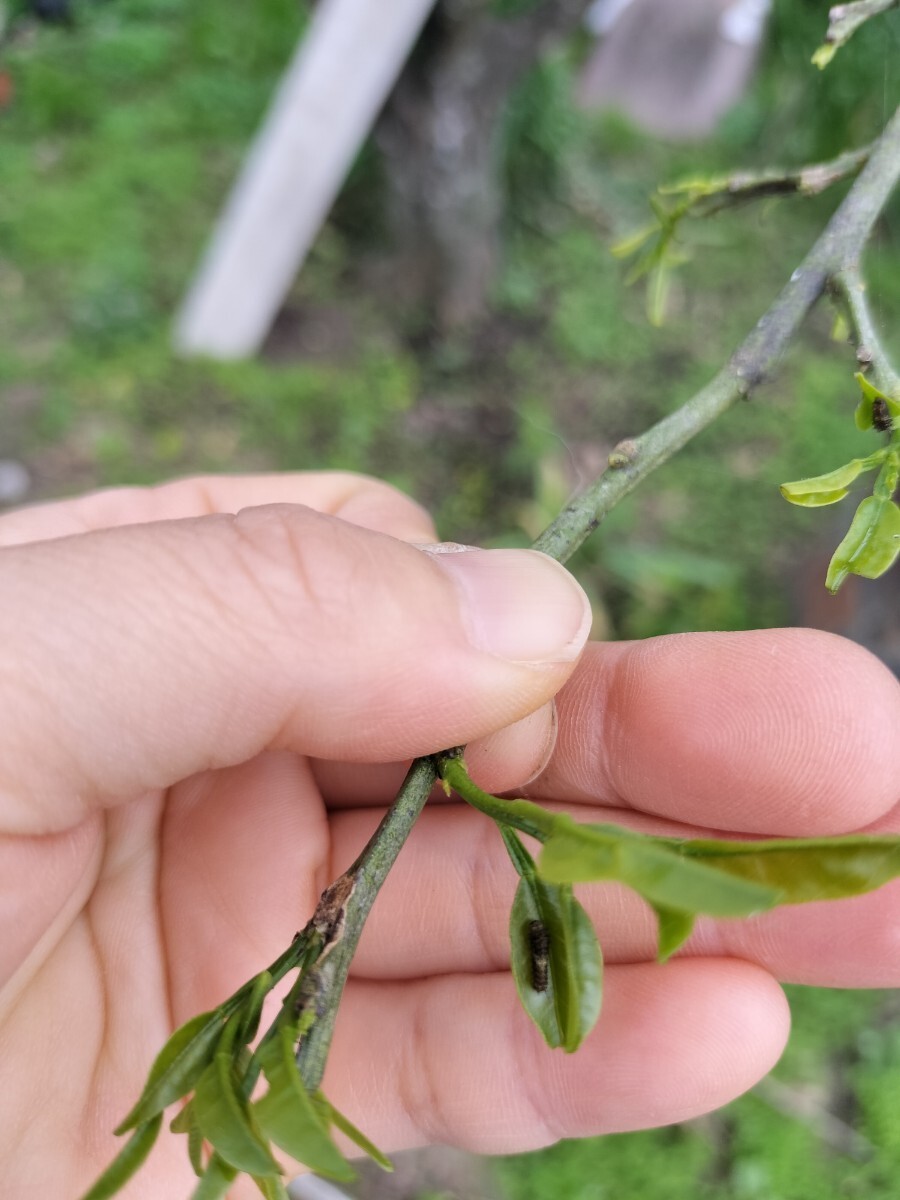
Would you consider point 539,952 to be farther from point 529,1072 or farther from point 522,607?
point 529,1072

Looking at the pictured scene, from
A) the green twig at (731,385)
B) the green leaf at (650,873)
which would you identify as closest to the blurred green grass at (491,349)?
the green twig at (731,385)

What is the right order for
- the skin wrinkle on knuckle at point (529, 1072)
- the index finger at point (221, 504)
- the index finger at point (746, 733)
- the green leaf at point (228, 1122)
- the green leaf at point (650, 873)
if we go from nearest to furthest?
the green leaf at point (650, 873), the green leaf at point (228, 1122), the index finger at point (746, 733), the skin wrinkle on knuckle at point (529, 1072), the index finger at point (221, 504)

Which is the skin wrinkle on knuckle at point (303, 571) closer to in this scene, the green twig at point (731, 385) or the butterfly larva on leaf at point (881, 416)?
the green twig at point (731, 385)

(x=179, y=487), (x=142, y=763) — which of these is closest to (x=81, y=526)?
(x=179, y=487)

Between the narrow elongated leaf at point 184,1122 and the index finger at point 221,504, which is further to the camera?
the index finger at point 221,504

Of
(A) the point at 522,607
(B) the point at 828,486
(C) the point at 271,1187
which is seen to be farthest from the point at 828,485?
(C) the point at 271,1187
